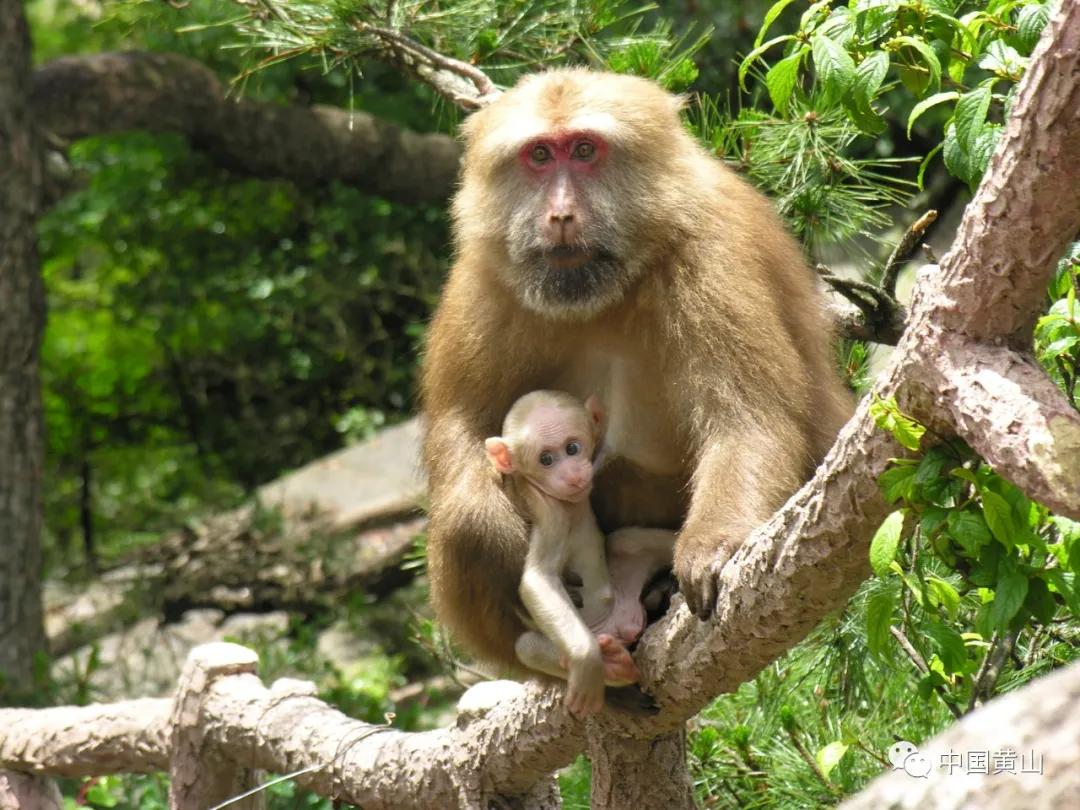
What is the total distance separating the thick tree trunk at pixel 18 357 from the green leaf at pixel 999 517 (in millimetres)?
5310

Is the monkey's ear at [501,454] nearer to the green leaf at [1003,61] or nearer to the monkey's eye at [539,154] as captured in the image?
the monkey's eye at [539,154]

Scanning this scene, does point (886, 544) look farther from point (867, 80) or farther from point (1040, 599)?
point (867, 80)

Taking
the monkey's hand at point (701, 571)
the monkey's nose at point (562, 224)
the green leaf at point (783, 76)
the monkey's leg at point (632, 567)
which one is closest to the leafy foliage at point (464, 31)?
the monkey's nose at point (562, 224)

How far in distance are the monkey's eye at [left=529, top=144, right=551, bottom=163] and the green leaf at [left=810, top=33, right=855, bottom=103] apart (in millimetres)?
880

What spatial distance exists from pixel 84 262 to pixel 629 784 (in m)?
8.49

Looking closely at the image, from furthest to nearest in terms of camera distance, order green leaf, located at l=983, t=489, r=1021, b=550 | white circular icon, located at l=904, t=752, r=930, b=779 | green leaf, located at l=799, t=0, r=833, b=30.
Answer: green leaf, located at l=799, t=0, r=833, b=30 → green leaf, located at l=983, t=489, r=1021, b=550 → white circular icon, located at l=904, t=752, r=930, b=779

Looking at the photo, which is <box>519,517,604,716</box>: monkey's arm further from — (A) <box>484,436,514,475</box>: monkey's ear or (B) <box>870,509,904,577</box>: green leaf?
(B) <box>870,509,904,577</box>: green leaf

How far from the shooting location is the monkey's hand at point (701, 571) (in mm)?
3021

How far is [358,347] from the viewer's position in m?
9.92

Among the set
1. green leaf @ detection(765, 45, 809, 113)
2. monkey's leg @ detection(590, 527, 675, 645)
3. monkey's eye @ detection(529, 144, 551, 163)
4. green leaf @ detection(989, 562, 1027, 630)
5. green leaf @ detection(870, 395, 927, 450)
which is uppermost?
green leaf @ detection(765, 45, 809, 113)

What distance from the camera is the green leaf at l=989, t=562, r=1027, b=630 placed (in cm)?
238

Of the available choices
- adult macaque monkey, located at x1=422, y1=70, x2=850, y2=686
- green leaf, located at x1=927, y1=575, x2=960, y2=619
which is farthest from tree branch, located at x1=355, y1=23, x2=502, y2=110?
green leaf, located at x1=927, y1=575, x2=960, y2=619

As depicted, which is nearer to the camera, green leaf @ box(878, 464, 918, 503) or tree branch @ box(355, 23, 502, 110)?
green leaf @ box(878, 464, 918, 503)

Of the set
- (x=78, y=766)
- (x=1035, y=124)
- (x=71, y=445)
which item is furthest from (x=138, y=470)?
(x=1035, y=124)
